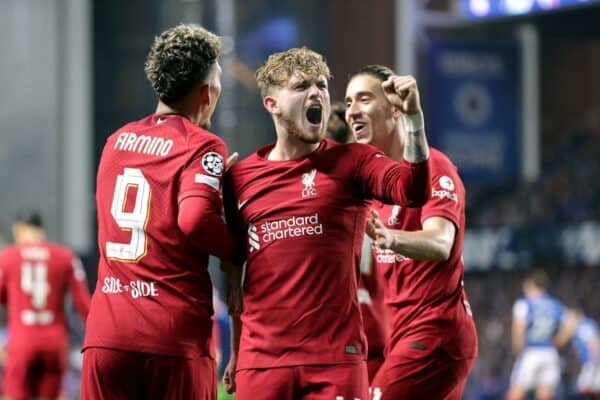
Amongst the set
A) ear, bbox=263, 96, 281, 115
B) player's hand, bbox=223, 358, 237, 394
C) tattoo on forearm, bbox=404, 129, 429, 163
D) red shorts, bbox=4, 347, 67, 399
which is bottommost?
red shorts, bbox=4, 347, 67, 399

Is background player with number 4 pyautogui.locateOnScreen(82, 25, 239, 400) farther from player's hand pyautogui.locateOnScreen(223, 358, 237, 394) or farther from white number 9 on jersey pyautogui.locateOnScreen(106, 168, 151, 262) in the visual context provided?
player's hand pyautogui.locateOnScreen(223, 358, 237, 394)

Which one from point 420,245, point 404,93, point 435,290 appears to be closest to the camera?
point 404,93

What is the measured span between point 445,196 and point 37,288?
269 inches

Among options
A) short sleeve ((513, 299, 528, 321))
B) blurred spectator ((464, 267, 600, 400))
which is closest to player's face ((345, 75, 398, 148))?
short sleeve ((513, 299, 528, 321))

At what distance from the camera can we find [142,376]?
4664 mm

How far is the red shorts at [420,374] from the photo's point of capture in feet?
18.5

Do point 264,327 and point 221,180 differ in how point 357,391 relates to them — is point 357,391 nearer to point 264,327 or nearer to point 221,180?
point 264,327

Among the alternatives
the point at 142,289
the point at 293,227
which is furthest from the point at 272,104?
the point at 142,289

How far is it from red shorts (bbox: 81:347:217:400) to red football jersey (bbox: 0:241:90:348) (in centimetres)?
663

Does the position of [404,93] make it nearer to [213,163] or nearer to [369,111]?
[213,163]

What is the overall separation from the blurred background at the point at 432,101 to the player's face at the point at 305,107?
1005 cm

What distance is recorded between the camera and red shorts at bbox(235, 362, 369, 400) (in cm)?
461

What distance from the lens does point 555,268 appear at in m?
19.4

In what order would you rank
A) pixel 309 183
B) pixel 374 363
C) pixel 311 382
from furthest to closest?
pixel 374 363 < pixel 309 183 < pixel 311 382
